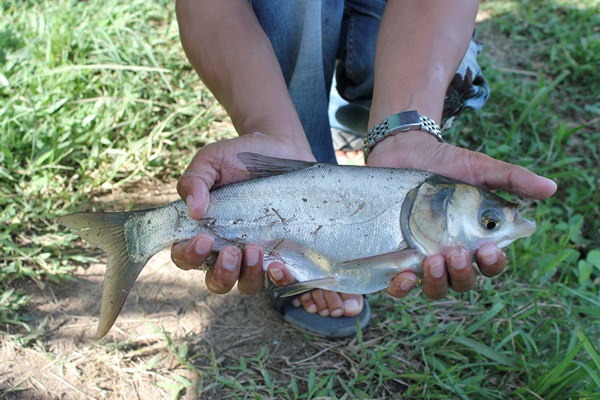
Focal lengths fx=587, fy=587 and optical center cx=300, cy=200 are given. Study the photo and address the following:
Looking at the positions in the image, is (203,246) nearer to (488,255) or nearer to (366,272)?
(366,272)

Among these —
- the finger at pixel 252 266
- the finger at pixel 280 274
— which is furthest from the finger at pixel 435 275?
the finger at pixel 252 266

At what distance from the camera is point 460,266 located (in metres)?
2.02

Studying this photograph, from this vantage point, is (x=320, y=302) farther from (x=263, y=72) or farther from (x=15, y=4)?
(x=15, y=4)

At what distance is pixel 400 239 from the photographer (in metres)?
2.13

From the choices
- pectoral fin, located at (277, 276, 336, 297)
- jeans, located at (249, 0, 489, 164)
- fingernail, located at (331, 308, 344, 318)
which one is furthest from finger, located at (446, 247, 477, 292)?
jeans, located at (249, 0, 489, 164)

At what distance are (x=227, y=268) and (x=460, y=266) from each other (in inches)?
32.1

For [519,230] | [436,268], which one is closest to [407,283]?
[436,268]

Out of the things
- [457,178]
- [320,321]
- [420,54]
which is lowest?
[320,321]

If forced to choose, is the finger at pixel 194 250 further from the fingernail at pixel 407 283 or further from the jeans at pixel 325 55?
the jeans at pixel 325 55

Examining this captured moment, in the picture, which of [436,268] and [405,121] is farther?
[405,121]

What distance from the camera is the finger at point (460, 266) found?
6.63ft

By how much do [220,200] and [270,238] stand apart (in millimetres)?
235

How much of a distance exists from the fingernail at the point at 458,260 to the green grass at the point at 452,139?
648mm

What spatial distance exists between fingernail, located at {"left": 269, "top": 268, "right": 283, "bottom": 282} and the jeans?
1.30 meters
